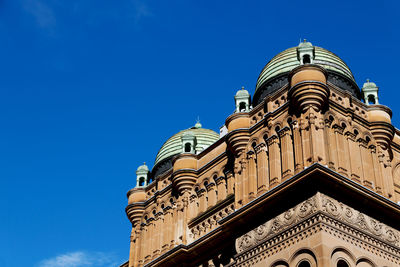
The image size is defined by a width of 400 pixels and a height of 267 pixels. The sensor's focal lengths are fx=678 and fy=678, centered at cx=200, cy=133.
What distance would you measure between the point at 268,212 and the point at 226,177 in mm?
5443

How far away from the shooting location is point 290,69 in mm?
33031

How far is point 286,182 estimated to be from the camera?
25234mm

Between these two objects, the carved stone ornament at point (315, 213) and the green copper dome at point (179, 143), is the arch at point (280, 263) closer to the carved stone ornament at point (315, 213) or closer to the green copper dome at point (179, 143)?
the carved stone ornament at point (315, 213)

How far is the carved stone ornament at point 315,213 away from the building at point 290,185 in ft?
0.15

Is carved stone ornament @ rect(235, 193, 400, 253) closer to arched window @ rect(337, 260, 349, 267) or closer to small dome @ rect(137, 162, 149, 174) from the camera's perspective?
arched window @ rect(337, 260, 349, 267)

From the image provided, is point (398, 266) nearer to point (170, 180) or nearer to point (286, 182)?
point (286, 182)

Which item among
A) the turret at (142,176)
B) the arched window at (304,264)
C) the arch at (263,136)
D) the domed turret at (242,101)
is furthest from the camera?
the turret at (142,176)

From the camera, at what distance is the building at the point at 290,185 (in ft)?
80.4

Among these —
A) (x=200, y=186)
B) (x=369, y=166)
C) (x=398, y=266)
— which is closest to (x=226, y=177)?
(x=200, y=186)

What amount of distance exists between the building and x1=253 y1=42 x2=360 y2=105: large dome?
0.07 m

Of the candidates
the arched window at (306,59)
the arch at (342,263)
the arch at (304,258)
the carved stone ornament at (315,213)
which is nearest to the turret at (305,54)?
the arched window at (306,59)

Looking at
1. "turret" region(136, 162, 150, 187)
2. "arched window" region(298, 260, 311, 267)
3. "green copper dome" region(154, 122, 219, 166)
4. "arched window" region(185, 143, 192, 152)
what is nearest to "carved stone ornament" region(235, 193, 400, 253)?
"arched window" region(298, 260, 311, 267)

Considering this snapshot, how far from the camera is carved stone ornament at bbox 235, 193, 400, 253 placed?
24.4 metres

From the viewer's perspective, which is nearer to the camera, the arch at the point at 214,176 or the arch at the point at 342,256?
the arch at the point at 342,256
